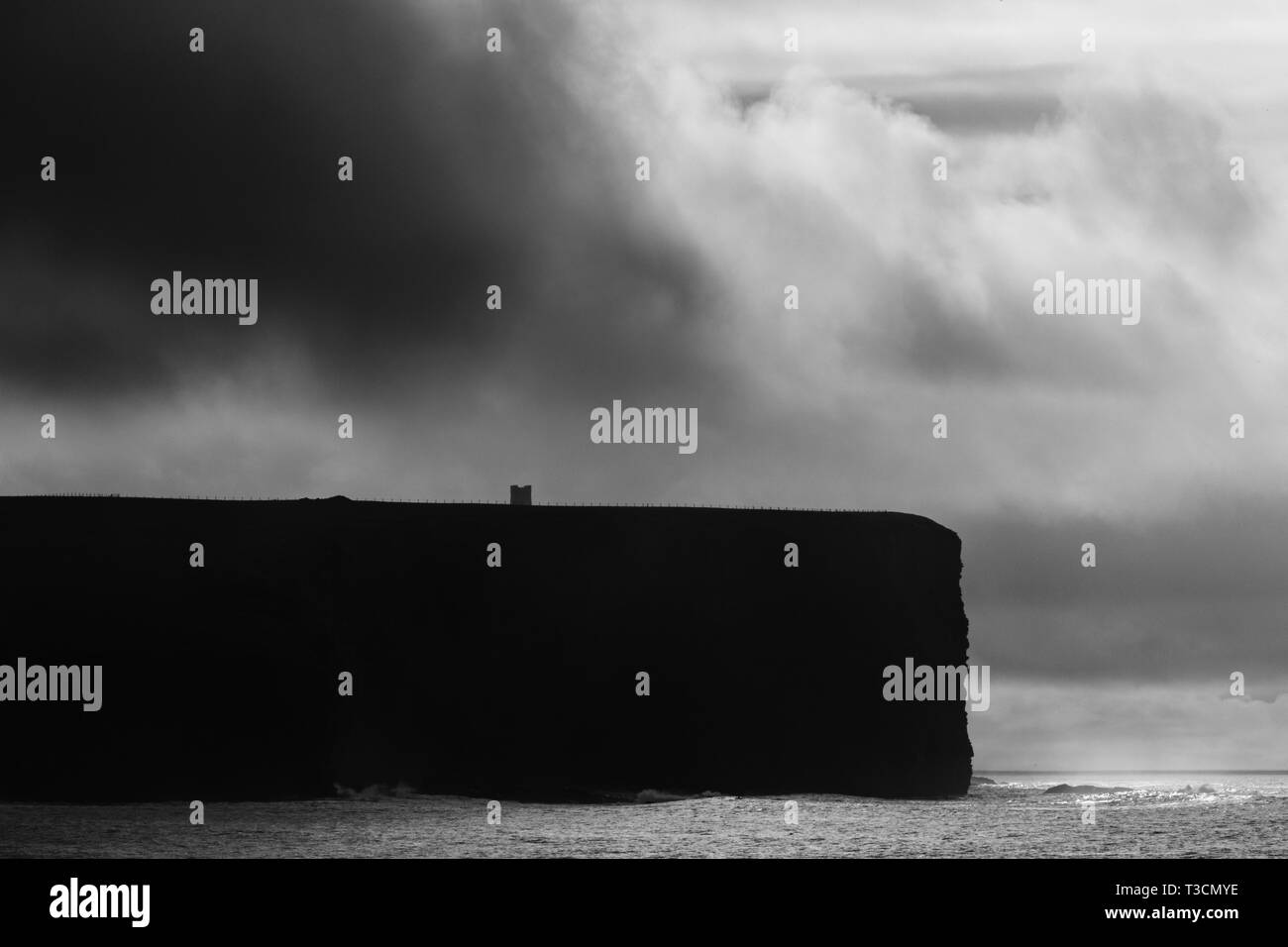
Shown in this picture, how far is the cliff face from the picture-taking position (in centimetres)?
6931

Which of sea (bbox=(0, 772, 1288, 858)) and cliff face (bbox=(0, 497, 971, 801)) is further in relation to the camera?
cliff face (bbox=(0, 497, 971, 801))

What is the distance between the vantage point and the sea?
4722 cm

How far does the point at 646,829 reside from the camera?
56.3 meters

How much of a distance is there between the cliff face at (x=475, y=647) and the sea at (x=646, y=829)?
228cm

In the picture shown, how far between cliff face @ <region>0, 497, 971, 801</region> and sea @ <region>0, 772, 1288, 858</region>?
7.48ft

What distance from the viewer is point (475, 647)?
74.9m

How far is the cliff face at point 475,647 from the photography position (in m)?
69.3

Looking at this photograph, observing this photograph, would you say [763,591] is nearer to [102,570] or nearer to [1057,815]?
[1057,815]

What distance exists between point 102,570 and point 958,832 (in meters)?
37.6

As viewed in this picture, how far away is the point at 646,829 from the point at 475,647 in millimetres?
20504

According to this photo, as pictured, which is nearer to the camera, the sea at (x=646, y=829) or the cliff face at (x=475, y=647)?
the sea at (x=646, y=829)

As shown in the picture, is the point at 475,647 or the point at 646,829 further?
the point at 475,647

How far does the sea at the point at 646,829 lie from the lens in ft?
155
